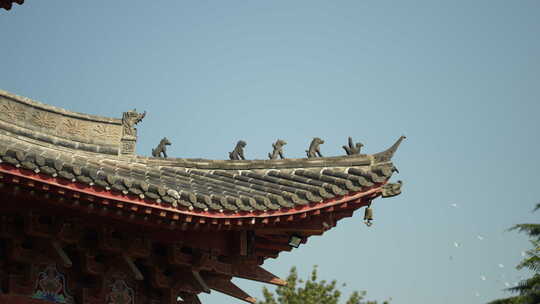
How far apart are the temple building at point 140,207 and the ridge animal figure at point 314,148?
0.07 feet

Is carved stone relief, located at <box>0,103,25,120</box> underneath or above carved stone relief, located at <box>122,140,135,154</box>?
above

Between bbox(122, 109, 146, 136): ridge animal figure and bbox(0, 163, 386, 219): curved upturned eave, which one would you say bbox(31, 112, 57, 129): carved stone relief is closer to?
bbox(122, 109, 146, 136): ridge animal figure

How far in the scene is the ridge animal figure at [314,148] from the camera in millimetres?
12348

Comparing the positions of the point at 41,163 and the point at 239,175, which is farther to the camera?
the point at 239,175

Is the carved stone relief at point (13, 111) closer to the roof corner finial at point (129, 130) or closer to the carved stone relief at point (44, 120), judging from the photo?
the carved stone relief at point (44, 120)

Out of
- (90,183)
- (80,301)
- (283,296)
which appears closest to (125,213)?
(90,183)

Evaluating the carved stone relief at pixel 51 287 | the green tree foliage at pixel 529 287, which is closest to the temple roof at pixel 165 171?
the carved stone relief at pixel 51 287

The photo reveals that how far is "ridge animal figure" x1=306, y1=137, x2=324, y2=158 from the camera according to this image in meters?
12.3

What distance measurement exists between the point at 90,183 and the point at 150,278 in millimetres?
2271

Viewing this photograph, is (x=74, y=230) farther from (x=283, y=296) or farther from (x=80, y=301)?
(x=283, y=296)

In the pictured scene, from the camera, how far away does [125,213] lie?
9164 millimetres

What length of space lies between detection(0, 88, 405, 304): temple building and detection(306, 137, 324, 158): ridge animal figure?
0.02 meters

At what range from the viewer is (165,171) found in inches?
482

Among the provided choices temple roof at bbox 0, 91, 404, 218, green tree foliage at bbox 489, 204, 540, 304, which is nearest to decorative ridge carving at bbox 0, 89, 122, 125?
temple roof at bbox 0, 91, 404, 218
